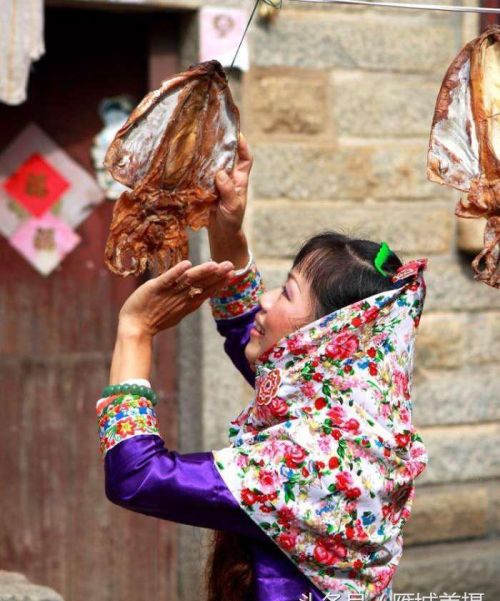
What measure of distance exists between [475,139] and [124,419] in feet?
2.92

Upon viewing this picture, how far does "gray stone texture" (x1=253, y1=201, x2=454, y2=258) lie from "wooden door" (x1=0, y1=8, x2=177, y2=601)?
1.85ft

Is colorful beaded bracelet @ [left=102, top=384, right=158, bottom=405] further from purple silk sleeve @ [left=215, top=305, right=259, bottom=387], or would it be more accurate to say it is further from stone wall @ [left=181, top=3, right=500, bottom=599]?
stone wall @ [left=181, top=3, right=500, bottom=599]

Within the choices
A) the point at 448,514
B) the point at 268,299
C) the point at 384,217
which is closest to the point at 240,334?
the point at 268,299

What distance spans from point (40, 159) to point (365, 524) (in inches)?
102

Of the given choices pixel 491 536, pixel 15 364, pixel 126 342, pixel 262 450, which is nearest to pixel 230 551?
pixel 262 450

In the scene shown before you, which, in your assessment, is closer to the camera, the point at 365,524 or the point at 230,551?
the point at 365,524

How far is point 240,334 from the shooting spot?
2742mm

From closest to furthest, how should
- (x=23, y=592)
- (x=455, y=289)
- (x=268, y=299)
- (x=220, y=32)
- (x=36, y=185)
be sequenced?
(x=268, y=299) → (x=23, y=592) → (x=220, y=32) → (x=36, y=185) → (x=455, y=289)

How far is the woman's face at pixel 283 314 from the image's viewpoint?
2338mm

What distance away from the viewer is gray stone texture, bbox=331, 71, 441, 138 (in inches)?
179

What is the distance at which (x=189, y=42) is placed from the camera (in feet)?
14.3

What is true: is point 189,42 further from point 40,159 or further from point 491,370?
point 491,370

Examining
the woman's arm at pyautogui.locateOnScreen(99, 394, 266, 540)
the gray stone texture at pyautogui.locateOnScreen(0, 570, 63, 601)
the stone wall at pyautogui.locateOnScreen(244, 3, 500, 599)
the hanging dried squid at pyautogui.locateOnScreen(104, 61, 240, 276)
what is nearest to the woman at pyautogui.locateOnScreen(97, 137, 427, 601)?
the woman's arm at pyautogui.locateOnScreen(99, 394, 266, 540)

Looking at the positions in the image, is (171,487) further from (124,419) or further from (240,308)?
(240,308)
